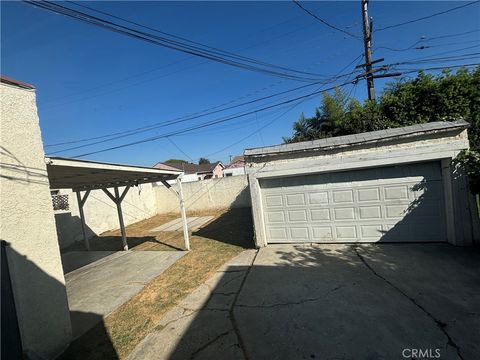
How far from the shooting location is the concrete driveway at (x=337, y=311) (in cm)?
303

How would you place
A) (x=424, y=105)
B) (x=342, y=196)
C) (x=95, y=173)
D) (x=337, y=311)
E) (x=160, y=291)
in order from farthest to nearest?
(x=424, y=105), (x=342, y=196), (x=95, y=173), (x=160, y=291), (x=337, y=311)

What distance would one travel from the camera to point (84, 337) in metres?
4.03

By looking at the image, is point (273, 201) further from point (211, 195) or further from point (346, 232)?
point (211, 195)

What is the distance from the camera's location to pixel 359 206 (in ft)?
21.7

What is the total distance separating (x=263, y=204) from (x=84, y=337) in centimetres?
505

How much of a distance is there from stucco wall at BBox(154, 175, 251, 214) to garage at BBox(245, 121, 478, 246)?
936 cm

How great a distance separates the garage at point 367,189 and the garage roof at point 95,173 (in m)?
3.11

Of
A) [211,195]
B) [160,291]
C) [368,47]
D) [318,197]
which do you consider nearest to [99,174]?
[160,291]

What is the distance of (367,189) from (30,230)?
7.02 metres

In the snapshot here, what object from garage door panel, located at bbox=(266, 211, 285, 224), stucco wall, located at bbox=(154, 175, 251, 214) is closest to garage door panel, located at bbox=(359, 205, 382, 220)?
garage door panel, located at bbox=(266, 211, 285, 224)

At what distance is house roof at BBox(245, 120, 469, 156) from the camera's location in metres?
5.73

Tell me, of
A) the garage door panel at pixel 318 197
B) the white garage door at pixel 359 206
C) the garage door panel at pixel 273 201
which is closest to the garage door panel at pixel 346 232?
the white garage door at pixel 359 206

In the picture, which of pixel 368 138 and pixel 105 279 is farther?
pixel 105 279

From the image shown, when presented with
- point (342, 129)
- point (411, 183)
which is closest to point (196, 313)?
point (411, 183)
